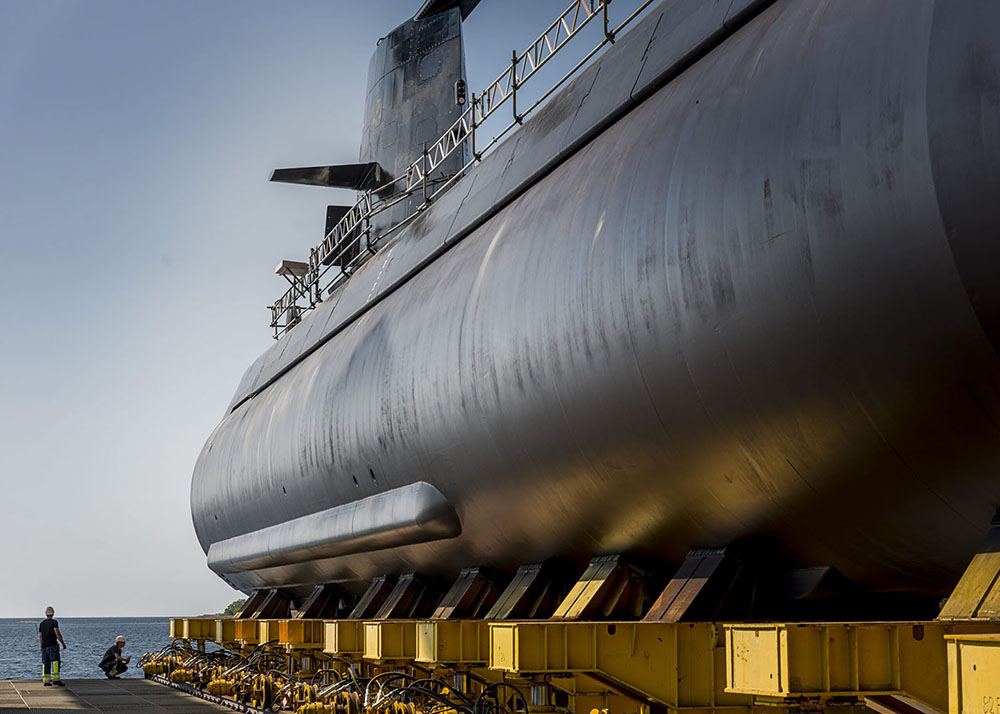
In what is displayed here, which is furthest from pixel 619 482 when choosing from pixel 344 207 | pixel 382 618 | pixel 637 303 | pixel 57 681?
pixel 57 681

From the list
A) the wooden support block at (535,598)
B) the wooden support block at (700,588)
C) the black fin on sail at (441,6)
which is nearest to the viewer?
the wooden support block at (700,588)

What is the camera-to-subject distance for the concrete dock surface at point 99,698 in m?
18.8

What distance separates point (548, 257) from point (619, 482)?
6.30 ft

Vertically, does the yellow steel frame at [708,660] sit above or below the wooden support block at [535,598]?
below

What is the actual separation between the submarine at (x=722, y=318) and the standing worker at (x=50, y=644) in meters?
12.1

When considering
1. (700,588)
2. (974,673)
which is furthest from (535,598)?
(974,673)

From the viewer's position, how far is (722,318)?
725 cm

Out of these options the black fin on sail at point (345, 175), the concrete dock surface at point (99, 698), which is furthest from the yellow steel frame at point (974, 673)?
the black fin on sail at point (345, 175)

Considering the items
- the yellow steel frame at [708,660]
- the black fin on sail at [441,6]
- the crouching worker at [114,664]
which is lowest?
the crouching worker at [114,664]

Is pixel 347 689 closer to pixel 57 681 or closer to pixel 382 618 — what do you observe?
pixel 382 618

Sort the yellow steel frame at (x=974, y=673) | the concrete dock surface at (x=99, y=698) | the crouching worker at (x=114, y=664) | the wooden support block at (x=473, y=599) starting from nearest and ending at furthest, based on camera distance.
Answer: the yellow steel frame at (x=974, y=673)
the wooden support block at (x=473, y=599)
the concrete dock surface at (x=99, y=698)
the crouching worker at (x=114, y=664)

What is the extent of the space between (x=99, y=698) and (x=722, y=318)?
17.4m

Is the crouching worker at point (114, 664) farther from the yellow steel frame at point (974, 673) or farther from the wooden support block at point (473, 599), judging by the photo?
the yellow steel frame at point (974, 673)

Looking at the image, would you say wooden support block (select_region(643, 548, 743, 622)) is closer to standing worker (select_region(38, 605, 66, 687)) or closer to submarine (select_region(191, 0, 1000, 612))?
submarine (select_region(191, 0, 1000, 612))
